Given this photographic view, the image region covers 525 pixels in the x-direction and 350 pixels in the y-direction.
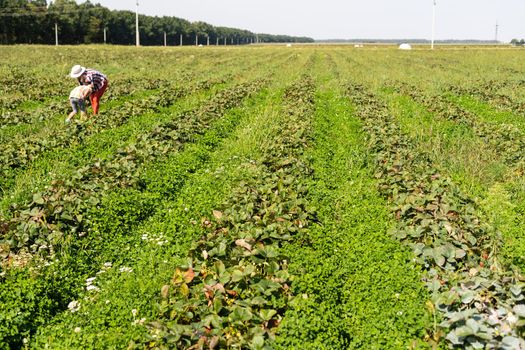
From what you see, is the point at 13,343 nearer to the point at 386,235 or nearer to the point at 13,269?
the point at 13,269

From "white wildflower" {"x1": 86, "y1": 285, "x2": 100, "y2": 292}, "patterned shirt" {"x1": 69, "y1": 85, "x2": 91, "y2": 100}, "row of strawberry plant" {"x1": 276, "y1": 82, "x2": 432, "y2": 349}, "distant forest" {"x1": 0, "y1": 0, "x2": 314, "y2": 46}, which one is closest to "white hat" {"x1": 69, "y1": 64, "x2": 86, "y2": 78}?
"patterned shirt" {"x1": 69, "y1": 85, "x2": 91, "y2": 100}

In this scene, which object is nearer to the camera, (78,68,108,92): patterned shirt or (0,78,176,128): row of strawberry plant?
(78,68,108,92): patterned shirt

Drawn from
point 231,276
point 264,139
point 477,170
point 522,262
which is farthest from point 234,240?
point 477,170

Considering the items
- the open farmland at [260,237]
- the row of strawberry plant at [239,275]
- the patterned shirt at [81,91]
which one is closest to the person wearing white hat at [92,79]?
the patterned shirt at [81,91]

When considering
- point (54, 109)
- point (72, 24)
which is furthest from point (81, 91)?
point (72, 24)

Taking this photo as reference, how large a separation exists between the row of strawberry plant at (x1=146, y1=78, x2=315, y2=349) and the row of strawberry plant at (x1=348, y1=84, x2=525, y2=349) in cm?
162

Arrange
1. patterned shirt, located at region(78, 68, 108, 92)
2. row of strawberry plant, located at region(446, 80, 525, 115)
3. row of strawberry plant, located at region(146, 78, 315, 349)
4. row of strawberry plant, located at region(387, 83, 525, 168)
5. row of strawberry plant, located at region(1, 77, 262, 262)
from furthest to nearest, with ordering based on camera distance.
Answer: row of strawberry plant, located at region(446, 80, 525, 115)
patterned shirt, located at region(78, 68, 108, 92)
row of strawberry plant, located at region(387, 83, 525, 168)
row of strawberry plant, located at region(1, 77, 262, 262)
row of strawberry plant, located at region(146, 78, 315, 349)

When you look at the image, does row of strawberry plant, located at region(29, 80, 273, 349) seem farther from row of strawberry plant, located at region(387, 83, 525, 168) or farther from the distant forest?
the distant forest

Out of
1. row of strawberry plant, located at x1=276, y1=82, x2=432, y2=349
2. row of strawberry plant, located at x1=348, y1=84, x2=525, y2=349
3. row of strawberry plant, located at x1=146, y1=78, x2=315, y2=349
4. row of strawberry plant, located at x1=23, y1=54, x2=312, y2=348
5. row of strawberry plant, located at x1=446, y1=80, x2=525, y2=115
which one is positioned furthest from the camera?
row of strawberry plant, located at x1=446, y1=80, x2=525, y2=115

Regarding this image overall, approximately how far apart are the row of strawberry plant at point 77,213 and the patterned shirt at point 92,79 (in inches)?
169

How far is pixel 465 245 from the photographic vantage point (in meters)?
5.72

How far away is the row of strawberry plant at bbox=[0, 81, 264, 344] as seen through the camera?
535cm

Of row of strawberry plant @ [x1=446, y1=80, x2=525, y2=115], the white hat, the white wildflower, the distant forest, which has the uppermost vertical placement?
the distant forest

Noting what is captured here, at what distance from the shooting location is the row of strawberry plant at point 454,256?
4.14 meters
